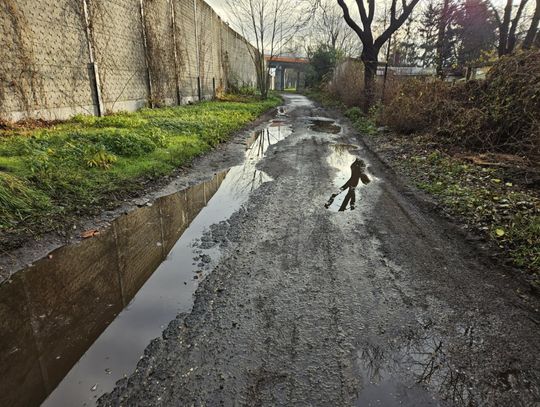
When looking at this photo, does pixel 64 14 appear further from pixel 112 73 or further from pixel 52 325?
pixel 52 325

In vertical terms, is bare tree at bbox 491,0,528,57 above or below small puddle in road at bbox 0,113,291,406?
above

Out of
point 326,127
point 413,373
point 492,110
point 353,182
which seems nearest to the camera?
point 413,373

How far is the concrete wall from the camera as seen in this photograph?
704 cm

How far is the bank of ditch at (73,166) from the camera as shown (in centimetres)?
385

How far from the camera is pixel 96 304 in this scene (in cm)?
273

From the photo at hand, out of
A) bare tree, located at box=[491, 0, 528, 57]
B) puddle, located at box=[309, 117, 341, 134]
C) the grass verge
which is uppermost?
bare tree, located at box=[491, 0, 528, 57]

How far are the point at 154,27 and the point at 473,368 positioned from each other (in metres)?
14.3

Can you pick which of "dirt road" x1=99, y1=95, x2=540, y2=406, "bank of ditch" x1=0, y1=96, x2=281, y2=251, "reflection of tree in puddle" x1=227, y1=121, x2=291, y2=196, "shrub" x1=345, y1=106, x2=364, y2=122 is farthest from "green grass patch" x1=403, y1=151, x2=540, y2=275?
"shrub" x1=345, y1=106, x2=364, y2=122

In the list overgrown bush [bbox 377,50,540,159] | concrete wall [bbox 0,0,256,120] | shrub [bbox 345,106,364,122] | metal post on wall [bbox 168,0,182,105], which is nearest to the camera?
overgrown bush [bbox 377,50,540,159]

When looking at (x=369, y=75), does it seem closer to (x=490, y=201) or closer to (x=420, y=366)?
(x=490, y=201)

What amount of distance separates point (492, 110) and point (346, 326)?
7.15 metres

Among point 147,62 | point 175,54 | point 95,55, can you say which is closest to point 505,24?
point 175,54

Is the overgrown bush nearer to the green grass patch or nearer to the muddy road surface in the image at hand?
the green grass patch

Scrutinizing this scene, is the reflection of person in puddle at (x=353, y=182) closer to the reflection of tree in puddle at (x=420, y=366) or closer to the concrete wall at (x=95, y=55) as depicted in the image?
the reflection of tree in puddle at (x=420, y=366)
